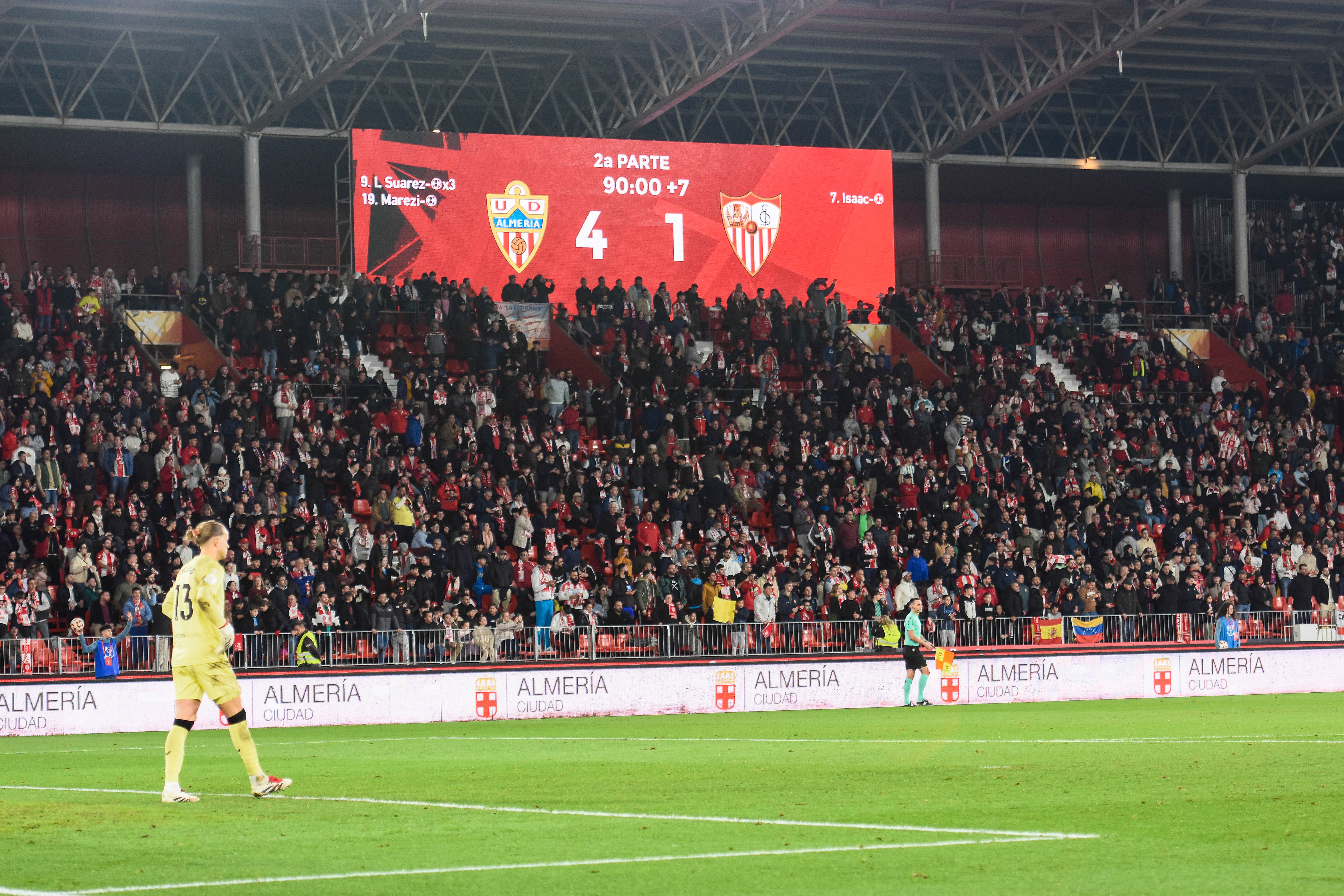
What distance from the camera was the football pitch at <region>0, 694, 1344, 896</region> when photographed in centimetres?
799

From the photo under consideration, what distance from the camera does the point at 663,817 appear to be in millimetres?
10617

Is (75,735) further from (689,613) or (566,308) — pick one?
(566,308)

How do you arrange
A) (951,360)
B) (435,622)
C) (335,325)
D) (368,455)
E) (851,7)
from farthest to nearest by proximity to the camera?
(951,360), (851,7), (335,325), (368,455), (435,622)

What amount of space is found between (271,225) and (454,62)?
7.69 metres

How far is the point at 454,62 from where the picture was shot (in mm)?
44094

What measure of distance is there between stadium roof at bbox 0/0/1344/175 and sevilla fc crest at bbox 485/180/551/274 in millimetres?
2470

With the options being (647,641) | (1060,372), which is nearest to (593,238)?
(1060,372)

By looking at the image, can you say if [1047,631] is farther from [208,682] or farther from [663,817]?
[208,682]

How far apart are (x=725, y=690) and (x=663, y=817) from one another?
1740 cm

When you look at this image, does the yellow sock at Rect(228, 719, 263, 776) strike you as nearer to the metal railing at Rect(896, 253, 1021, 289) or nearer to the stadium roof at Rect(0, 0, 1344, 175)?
the stadium roof at Rect(0, 0, 1344, 175)

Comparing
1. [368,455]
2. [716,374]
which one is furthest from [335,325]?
[716,374]

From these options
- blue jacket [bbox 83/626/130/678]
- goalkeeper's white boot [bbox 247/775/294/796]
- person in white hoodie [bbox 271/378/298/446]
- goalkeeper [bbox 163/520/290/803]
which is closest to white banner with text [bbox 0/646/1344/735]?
blue jacket [bbox 83/626/130/678]

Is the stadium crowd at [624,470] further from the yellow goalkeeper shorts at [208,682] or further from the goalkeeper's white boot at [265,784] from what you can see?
the yellow goalkeeper shorts at [208,682]

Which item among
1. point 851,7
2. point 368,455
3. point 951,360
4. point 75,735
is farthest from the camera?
point 951,360
